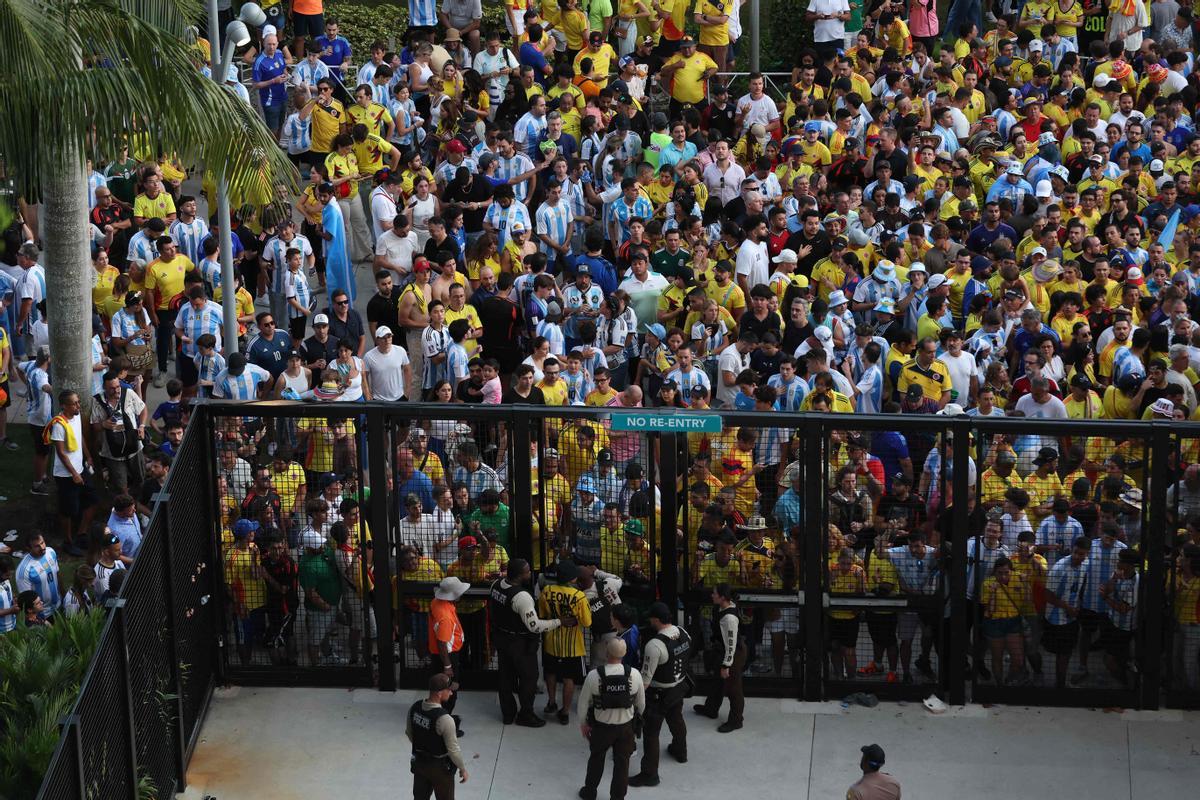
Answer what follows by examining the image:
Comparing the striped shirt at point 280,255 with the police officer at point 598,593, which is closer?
the police officer at point 598,593

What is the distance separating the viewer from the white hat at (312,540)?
13.6 meters

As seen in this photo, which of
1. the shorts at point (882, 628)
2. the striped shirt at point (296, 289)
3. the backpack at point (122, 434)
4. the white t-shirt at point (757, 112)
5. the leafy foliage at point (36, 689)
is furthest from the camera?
the white t-shirt at point (757, 112)

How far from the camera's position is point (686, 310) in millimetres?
18047

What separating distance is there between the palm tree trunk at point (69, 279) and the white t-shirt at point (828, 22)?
13.2 metres

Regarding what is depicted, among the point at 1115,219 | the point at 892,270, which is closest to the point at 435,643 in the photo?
the point at 892,270

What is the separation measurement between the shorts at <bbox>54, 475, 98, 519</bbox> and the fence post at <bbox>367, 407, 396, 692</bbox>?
12.5 ft

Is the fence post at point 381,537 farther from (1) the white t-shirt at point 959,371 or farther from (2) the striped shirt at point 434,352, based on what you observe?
(1) the white t-shirt at point 959,371

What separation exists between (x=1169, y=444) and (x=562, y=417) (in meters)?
4.35

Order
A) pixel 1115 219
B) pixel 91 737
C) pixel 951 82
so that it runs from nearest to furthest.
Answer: pixel 91 737
pixel 1115 219
pixel 951 82

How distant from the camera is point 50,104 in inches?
531

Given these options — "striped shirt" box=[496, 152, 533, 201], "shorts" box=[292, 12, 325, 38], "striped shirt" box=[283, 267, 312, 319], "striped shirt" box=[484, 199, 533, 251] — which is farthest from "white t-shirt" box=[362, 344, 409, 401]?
"shorts" box=[292, 12, 325, 38]

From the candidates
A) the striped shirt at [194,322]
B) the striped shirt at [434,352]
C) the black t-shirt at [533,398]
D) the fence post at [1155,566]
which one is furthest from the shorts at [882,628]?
the striped shirt at [194,322]

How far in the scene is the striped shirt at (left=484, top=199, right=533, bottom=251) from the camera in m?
19.5

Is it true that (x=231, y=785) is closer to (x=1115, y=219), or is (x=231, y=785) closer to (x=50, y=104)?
(x=50, y=104)
